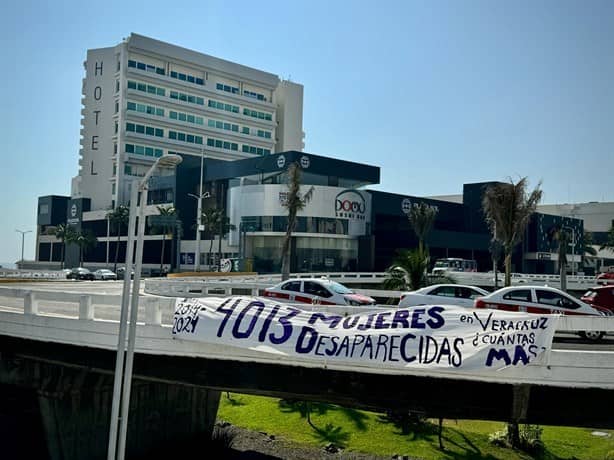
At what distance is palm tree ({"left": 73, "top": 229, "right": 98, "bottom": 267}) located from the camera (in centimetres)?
9431

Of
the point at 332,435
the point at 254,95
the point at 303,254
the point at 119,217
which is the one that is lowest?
the point at 332,435

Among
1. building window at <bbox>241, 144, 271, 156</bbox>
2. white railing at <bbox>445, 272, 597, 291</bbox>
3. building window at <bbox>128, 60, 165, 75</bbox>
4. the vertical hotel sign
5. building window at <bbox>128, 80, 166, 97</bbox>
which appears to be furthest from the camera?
building window at <bbox>241, 144, 271, 156</bbox>

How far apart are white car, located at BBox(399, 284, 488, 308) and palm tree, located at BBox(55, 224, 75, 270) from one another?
8493 cm

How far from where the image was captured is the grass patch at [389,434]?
20266 mm

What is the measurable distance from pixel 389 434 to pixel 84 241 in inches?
3240

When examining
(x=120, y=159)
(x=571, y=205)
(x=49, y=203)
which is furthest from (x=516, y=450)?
(x=571, y=205)

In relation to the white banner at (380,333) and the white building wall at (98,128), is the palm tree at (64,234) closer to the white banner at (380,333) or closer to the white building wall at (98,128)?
the white building wall at (98,128)

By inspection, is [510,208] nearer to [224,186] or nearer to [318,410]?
[318,410]

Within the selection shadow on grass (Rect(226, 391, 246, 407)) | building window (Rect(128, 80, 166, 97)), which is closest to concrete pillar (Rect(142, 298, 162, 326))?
shadow on grass (Rect(226, 391, 246, 407))

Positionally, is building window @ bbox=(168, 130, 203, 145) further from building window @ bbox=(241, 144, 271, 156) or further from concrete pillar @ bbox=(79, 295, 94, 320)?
concrete pillar @ bbox=(79, 295, 94, 320)

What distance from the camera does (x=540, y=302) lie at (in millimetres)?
17203

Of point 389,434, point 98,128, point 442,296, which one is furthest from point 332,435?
point 98,128

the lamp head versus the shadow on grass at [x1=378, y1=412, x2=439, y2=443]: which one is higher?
the lamp head

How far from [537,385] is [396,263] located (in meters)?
20.1
